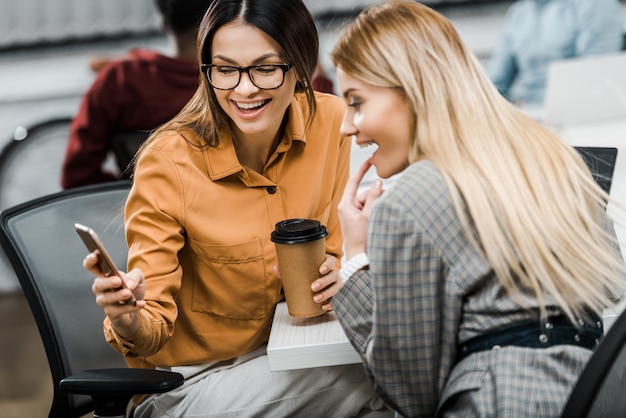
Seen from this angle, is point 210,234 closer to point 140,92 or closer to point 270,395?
point 270,395

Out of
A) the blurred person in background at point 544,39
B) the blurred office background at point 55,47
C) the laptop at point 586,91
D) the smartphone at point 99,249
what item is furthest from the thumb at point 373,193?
the blurred office background at point 55,47

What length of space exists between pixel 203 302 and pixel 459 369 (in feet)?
1.94

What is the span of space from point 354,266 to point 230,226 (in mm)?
318

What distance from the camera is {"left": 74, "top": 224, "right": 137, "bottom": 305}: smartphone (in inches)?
47.5

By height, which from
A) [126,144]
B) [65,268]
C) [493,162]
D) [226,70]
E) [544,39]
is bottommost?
[544,39]

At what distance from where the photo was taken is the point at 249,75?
1.56m

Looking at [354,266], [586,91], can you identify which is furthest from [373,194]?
[586,91]

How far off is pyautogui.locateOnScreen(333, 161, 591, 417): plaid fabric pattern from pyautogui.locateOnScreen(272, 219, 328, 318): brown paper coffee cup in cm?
21

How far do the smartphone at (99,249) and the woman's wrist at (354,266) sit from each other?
33 centimetres

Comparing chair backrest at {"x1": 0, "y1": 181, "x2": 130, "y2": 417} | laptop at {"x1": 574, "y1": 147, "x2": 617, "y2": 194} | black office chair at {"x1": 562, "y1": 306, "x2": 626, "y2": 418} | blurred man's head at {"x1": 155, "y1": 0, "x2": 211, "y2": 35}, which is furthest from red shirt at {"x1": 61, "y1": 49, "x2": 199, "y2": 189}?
black office chair at {"x1": 562, "y1": 306, "x2": 626, "y2": 418}

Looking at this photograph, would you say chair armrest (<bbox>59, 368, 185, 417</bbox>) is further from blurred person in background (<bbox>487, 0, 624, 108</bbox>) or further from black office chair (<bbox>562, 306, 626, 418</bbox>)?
blurred person in background (<bbox>487, 0, 624, 108</bbox>)

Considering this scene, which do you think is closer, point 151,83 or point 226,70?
point 226,70

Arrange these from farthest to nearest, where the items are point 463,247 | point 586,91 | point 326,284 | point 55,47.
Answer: point 55,47 → point 586,91 → point 326,284 → point 463,247

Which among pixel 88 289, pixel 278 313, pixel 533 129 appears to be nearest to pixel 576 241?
pixel 533 129
